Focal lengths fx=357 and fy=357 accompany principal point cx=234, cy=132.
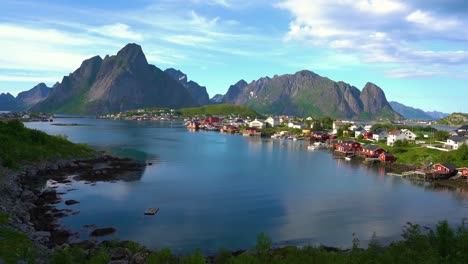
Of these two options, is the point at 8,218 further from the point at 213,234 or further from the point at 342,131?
the point at 342,131

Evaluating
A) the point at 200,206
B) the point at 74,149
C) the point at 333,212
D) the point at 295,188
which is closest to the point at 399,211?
the point at 333,212

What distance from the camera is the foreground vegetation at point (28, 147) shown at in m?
36.5

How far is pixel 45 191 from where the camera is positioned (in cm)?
2914

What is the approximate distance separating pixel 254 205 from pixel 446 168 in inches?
1073

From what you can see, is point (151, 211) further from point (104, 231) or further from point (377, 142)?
point (377, 142)

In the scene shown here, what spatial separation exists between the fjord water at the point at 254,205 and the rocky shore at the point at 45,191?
1245 mm

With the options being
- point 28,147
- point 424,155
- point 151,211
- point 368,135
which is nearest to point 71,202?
point 151,211

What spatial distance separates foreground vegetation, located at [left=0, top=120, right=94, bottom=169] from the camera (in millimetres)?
36469

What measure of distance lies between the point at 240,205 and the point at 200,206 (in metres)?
3.22

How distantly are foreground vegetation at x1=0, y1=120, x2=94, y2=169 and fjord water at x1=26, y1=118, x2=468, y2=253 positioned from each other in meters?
8.02

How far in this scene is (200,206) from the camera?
91.0ft

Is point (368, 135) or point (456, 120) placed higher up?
point (456, 120)

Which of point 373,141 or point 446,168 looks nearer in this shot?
point 446,168

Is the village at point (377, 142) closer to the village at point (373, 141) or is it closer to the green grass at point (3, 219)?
the village at point (373, 141)
